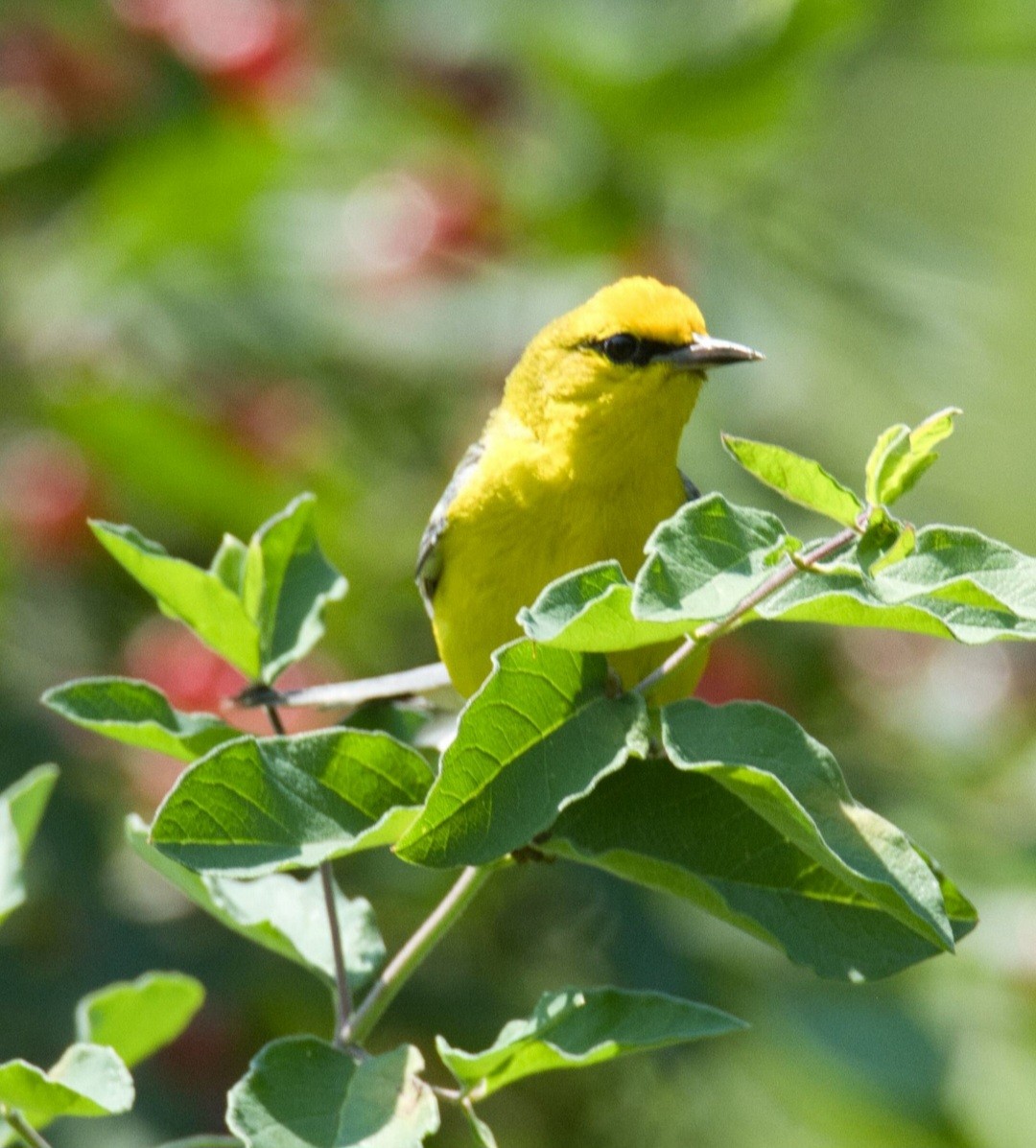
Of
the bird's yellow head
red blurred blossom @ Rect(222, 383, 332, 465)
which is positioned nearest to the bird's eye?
the bird's yellow head

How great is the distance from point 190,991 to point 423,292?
3084mm

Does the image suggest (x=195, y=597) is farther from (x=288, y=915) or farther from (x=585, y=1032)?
(x=585, y=1032)

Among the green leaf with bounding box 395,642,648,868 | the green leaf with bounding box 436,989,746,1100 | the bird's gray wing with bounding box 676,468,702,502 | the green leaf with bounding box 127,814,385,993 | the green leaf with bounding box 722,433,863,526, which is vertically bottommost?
the bird's gray wing with bounding box 676,468,702,502

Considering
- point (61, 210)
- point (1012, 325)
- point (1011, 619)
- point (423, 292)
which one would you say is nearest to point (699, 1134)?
point (423, 292)

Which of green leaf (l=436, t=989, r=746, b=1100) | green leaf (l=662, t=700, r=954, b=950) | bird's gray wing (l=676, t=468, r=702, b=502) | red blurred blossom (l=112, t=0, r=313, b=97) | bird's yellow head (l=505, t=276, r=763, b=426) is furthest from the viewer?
red blurred blossom (l=112, t=0, r=313, b=97)

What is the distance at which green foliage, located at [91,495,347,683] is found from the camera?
6.87 feet

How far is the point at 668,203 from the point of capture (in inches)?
200

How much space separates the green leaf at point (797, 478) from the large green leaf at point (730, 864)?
0.37 meters

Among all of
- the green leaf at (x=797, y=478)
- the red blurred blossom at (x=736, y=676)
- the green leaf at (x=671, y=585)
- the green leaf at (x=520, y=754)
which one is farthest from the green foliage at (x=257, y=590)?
the red blurred blossom at (x=736, y=676)

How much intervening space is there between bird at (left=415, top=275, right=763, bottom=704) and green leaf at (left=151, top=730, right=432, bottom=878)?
800mm

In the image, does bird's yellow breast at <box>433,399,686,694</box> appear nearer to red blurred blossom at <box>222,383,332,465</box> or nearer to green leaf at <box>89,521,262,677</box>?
green leaf at <box>89,521,262,677</box>

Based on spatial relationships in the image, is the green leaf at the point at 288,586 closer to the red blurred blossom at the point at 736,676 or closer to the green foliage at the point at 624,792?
the green foliage at the point at 624,792

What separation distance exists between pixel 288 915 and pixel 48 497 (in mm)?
2574

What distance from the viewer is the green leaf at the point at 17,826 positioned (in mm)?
1922
